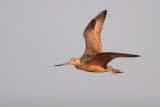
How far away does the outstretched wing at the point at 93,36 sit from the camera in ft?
72.8

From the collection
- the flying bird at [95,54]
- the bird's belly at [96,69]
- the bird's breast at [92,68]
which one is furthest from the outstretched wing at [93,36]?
the bird's belly at [96,69]

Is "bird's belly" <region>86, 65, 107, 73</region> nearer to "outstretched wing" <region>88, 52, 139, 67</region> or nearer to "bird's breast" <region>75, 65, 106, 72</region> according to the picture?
"bird's breast" <region>75, 65, 106, 72</region>

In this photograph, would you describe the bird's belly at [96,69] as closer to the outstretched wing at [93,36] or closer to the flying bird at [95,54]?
the flying bird at [95,54]

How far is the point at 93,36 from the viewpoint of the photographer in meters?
23.1

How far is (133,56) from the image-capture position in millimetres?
16953

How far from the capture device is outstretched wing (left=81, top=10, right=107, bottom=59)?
22.2 m

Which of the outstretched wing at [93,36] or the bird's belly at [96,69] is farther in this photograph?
the outstretched wing at [93,36]

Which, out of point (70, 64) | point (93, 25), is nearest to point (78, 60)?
point (70, 64)

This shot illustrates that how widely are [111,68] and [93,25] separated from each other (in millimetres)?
3796

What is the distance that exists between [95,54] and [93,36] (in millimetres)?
1384

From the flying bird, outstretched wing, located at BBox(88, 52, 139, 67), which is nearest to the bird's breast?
the flying bird

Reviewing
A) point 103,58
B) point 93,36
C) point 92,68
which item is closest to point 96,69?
point 92,68

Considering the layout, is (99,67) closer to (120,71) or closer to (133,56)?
(120,71)

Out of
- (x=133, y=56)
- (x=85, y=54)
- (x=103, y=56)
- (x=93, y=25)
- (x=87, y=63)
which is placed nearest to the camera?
(x=133, y=56)
